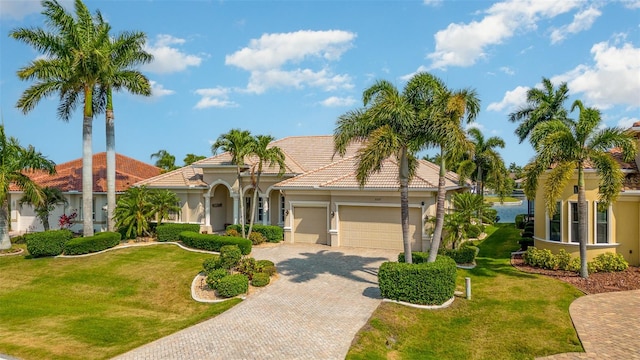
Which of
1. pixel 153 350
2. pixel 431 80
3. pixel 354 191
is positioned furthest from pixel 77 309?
pixel 431 80

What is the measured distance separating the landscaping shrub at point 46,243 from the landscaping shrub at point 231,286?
1372 centimetres

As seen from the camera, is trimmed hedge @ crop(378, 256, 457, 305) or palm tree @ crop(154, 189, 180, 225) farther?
palm tree @ crop(154, 189, 180, 225)

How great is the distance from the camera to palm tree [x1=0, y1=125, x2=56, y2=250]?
2398cm

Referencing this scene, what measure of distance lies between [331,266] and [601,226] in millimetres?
13125

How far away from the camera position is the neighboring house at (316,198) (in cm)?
2292

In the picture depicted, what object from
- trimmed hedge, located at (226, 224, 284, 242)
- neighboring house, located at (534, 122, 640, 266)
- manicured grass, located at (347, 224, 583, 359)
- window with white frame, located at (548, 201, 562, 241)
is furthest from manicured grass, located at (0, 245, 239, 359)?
neighboring house, located at (534, 122, 640, 266)

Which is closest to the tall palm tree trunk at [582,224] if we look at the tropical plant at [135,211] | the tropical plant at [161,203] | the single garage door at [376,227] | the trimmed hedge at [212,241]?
the single garage door at [376,227]

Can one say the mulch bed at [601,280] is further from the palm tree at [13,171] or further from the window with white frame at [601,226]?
the palm tree at [13,171]

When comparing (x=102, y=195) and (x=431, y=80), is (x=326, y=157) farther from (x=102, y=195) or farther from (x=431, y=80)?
(x=102, y=195)

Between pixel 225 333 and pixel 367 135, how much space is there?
876 cm

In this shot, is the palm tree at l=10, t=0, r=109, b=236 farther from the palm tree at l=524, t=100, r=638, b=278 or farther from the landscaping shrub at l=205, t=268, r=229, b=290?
the palm tree at l=524, t=100, r=638, b=278

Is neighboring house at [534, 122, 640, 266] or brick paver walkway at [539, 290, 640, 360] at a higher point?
neighboring house at [534, 122, 640, 266]

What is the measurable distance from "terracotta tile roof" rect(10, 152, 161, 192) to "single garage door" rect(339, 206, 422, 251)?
1919cm

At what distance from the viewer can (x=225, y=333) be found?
12.0 metres
